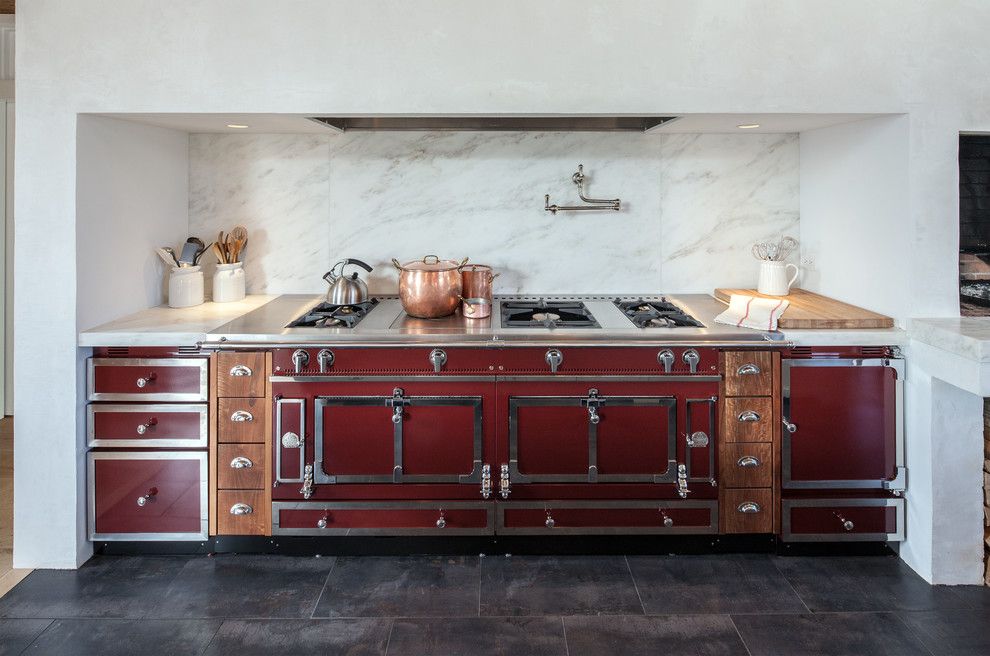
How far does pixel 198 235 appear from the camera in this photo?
3.49 metres

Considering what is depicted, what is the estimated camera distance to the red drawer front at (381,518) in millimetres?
2818

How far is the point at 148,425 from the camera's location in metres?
2.78

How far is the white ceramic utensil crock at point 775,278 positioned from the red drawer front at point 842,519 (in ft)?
3.04

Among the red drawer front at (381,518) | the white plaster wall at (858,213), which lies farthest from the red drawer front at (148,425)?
the white plaster wall at (858,213)

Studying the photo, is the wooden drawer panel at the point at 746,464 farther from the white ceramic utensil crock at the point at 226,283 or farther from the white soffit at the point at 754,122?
the white ceramic utensil crock at the point at 226,283

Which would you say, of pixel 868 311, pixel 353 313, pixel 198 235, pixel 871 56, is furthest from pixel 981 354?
pixel 198 235

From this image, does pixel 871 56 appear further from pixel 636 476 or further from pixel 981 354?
pixel 636 476

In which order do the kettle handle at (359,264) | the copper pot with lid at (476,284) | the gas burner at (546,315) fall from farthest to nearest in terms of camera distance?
the kettle handle at (359,264) → the copper pot with lid at (476,284) → the gas burner at (546,315)

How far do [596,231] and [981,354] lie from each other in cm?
163

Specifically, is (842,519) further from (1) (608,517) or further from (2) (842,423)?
(1) (608,517)

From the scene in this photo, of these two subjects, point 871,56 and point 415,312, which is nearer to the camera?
point 871,56

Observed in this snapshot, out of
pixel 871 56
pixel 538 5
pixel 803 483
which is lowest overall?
pixel 803 483

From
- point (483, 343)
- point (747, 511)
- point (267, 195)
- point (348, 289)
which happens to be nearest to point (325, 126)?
point (267, 195)

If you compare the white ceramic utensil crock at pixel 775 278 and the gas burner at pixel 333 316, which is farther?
the white ceramic utensil crock at pixel 775 278
